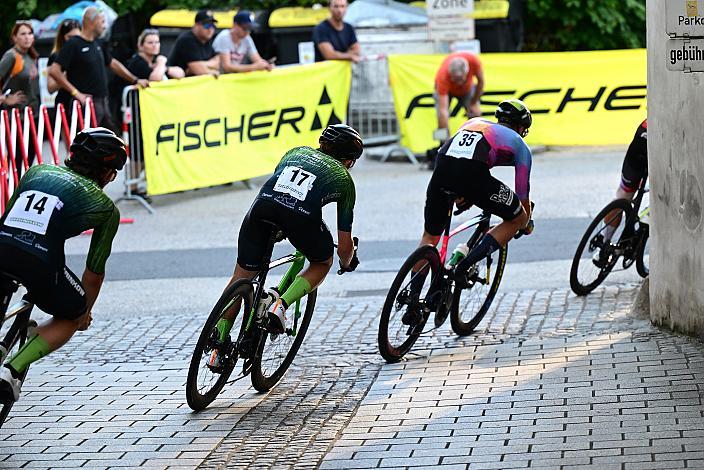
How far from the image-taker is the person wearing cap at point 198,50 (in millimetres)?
16500

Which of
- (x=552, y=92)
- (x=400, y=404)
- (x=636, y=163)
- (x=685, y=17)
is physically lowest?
(x=552, y=92)

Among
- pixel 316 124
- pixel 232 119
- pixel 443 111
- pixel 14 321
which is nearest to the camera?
pixel 14 321

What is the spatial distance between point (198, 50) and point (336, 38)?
2.62 metres

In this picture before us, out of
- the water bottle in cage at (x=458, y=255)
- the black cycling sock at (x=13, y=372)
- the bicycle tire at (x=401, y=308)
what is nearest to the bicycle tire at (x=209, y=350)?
the black cycling sock at (x=13, y=372)

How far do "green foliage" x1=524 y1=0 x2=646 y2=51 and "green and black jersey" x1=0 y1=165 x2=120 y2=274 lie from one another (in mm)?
19185

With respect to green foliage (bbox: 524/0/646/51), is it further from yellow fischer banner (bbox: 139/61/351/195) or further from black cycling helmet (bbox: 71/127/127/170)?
black cycling helmet (bbox: 71/127/127/170)

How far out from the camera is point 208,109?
1587 cm

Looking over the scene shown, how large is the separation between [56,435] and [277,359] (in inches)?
58.4

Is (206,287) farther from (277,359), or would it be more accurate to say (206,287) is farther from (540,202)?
(540,202)

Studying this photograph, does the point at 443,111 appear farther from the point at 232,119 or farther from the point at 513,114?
the point at 513,114

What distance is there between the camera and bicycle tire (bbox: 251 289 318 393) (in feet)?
24.0

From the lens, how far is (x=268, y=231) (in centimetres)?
726

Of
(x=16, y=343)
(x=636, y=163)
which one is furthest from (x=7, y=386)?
(x=636, y=163)

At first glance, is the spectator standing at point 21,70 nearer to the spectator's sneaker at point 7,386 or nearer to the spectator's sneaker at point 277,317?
the spectator's sneaker at point 277,317
